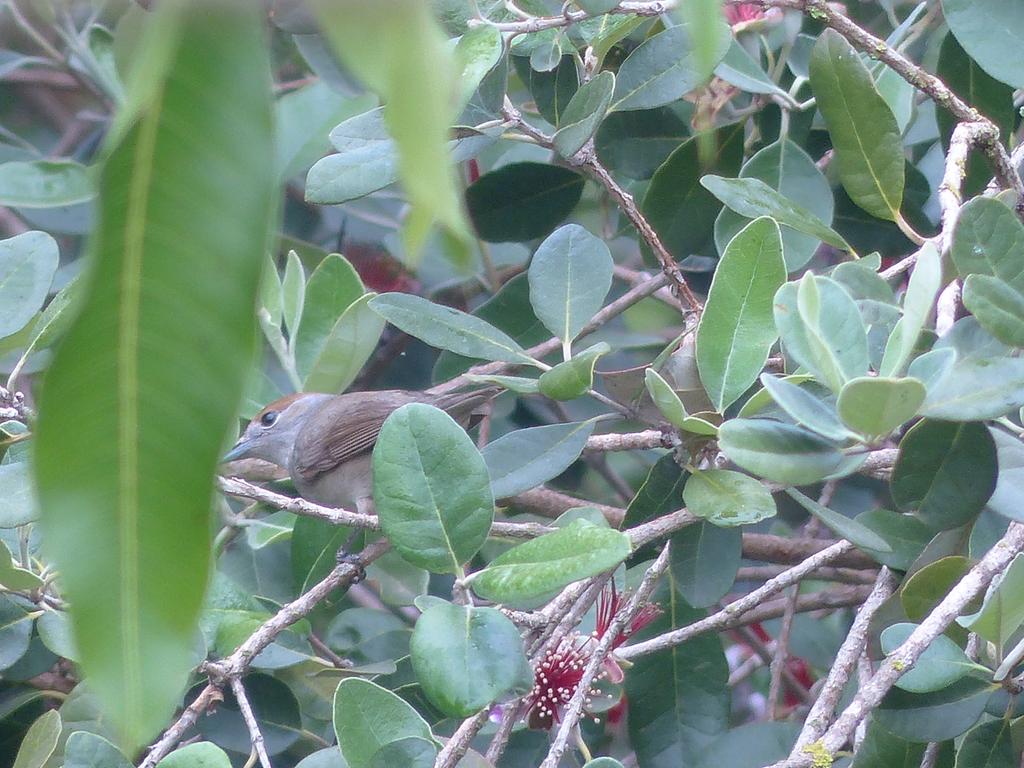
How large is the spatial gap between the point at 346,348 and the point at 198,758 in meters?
1.17

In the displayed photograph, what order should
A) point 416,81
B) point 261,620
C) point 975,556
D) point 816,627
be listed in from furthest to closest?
point 816,627, point 261,620, point 975,556, point 416,81

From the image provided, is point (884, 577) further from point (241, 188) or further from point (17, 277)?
point (17, 277)

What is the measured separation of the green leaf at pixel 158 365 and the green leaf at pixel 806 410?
2.67 ft

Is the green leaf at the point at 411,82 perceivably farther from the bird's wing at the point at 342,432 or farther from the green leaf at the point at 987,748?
the bird's wing at the point at 342,432

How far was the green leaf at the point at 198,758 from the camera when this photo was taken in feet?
4.62

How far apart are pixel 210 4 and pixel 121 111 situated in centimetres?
8

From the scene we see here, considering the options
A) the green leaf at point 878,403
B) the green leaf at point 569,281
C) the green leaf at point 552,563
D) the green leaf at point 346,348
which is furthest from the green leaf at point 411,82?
the green leaf at point 346,348

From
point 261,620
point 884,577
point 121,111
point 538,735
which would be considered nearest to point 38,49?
point 261,620

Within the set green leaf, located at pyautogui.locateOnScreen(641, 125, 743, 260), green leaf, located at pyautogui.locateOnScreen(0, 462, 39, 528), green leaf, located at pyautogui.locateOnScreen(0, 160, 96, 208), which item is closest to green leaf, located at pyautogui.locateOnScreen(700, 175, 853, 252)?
green leaf, located at pyautogui.locateOnScreen(641, 125, 743, 260)

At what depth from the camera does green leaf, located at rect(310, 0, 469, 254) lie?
42cm

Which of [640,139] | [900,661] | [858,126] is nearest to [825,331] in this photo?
[900,661]

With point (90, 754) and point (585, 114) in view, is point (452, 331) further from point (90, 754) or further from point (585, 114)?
point (90, 754)

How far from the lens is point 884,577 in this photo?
172 centimetres

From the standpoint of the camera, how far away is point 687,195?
232 centimetres
